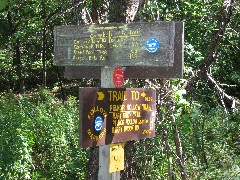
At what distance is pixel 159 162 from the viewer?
16.2 ft

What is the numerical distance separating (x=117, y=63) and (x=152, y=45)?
0.28 m

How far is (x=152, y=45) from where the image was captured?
2617 mm

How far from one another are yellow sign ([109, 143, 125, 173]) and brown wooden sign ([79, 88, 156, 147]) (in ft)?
0.32

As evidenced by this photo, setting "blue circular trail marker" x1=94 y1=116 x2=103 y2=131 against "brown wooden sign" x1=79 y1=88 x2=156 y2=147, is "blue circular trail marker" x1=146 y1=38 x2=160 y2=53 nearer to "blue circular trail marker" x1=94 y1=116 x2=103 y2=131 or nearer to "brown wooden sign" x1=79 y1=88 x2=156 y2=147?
"brown wooden sign" x1=79 y1=88 x2=156 y2=147

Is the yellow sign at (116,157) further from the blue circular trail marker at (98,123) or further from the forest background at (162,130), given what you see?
the forest background at (162,130)

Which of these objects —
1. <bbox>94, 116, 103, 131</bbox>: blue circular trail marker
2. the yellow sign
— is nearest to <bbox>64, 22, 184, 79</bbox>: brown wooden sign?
the yellow sign

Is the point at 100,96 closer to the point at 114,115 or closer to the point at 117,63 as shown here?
the point at 114,115

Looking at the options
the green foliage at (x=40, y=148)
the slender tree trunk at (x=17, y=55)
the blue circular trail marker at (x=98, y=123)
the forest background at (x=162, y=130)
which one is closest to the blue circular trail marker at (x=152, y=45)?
the blue circular trail marker at (x=98, y=123)

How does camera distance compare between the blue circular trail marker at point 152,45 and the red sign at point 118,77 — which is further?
the red sign at point 118,77

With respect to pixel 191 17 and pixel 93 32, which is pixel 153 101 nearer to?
pixel 93 32

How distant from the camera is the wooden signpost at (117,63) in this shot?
8.04 feet

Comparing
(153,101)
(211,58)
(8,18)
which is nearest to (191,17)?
(211,58)

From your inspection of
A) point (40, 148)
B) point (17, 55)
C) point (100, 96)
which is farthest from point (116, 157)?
point (17, 55)

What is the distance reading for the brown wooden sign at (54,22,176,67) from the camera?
2590 millimetres
